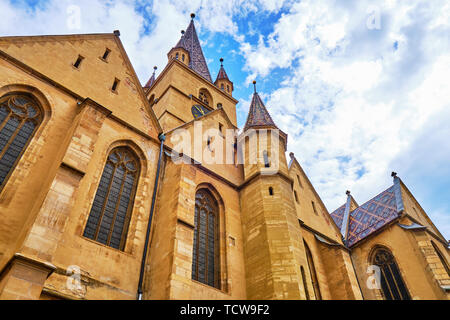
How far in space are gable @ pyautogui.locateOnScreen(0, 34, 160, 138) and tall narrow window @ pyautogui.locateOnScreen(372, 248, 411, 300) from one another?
498 inches

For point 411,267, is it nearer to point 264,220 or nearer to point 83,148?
point 264,220

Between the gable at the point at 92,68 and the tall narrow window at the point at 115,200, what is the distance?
1.70 meters

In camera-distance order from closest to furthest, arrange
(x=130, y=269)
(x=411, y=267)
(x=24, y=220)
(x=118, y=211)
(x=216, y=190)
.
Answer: (x=24, y=220)
(x=130, y=269)
(x=118, y=211)
(x=216, y=190)
(x=411, y=267)

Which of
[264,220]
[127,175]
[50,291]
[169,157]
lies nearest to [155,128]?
[169,157]

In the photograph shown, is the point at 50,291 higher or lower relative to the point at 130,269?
lower

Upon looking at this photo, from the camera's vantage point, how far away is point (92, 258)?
9062mm

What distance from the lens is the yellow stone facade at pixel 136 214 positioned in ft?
27.2

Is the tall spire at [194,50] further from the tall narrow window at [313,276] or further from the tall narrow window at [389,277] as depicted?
the tall narrow window at [389,277]

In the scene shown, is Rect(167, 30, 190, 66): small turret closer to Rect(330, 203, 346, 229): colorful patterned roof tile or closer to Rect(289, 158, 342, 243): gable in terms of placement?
Rect(289, 158, 342, 243): gable

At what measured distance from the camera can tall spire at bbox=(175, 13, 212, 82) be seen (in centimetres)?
2810

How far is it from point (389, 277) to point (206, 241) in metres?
9.60

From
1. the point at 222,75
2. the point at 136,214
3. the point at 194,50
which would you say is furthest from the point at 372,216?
the point at 194,50

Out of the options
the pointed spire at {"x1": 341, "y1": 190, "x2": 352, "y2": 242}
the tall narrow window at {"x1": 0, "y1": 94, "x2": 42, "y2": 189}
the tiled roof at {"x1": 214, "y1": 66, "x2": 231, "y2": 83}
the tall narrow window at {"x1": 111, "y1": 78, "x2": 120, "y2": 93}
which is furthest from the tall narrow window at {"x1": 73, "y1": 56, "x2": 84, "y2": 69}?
the tiled roof at {"x1": 214, "y1": 66, "x2": 231, "y2": 83}
